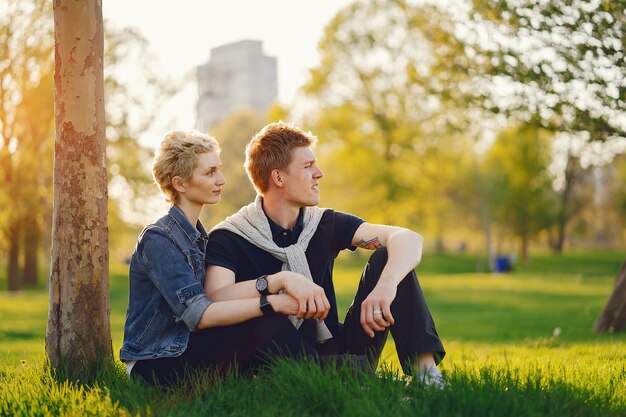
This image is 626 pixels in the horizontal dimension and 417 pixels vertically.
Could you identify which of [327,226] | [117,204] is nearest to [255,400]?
[327,226]

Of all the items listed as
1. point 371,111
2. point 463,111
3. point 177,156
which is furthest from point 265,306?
point 371,111

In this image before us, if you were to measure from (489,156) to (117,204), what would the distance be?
23.5m

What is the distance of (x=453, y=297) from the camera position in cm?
2144

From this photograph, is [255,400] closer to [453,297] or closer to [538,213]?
[453,297]

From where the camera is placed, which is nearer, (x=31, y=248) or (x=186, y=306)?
(x=186, y=306)

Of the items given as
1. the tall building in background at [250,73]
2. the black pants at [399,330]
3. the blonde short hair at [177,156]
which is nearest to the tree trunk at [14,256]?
the blonde short hair at [177,156]

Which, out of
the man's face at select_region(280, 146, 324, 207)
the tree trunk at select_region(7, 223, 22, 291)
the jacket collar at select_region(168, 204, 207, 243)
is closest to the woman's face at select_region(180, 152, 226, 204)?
the jacket collar at select_region(168, 204, 207, 243)

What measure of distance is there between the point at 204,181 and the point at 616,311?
734 centimetres

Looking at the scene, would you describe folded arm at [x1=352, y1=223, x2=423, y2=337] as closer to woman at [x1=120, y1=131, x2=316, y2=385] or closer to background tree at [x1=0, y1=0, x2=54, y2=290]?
woman at [x1=120, y1=131, x2=316, y2=385]

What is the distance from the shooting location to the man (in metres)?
4.37

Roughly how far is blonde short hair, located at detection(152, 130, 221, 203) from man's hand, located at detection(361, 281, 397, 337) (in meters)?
1.29

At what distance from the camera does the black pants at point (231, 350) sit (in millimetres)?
4250

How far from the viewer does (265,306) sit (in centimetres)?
426

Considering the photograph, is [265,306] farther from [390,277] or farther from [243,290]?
[390,277]
